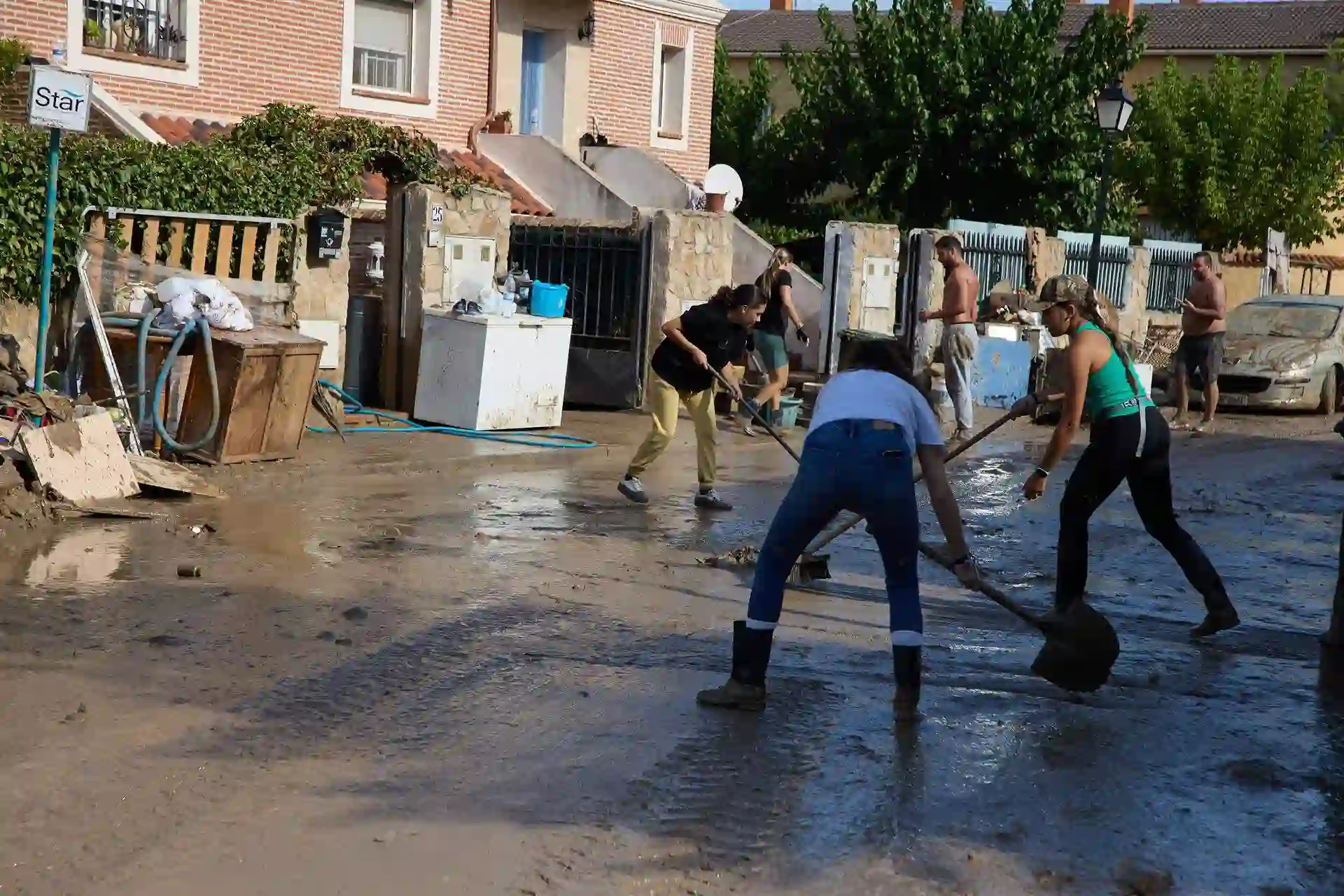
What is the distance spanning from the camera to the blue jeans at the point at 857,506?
618cm

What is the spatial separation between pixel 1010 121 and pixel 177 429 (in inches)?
812

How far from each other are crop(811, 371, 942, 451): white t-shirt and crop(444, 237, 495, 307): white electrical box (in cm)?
945

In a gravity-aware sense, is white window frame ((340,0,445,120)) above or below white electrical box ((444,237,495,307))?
above

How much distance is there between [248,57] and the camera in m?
18.9

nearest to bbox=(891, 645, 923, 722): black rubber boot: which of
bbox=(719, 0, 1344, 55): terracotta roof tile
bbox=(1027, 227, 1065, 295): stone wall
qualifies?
bbox=(1027, 227, 1065, 295): stone wall

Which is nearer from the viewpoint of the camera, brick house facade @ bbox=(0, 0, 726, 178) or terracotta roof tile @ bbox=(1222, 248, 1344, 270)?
brick house facade @ bbox=(0, 0, 726, 178)

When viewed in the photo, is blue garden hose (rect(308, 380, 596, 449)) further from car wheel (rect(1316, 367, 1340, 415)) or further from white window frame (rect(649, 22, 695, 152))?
white window frame (rect(649, 22, 695, 152))

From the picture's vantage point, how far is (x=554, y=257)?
1734cm

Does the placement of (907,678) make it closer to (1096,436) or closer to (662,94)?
(1096,436)

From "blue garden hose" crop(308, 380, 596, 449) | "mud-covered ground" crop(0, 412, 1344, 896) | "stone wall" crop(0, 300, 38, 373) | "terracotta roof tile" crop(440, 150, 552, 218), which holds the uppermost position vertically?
"terracotta roof tile" crop(440, 150, 552, 218)

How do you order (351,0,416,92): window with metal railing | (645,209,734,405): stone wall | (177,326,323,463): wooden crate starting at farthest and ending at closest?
1. (351,0,416,92): window with metal railing
2. (645,209,734,405): stone wall
3. (177,326,323,463): wooden crate

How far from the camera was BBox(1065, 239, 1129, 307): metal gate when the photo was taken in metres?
24.6

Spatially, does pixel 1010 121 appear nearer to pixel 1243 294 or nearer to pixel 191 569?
pixel 1243 294

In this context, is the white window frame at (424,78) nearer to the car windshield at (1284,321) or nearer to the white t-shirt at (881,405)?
the car windshield at (1284,321)
